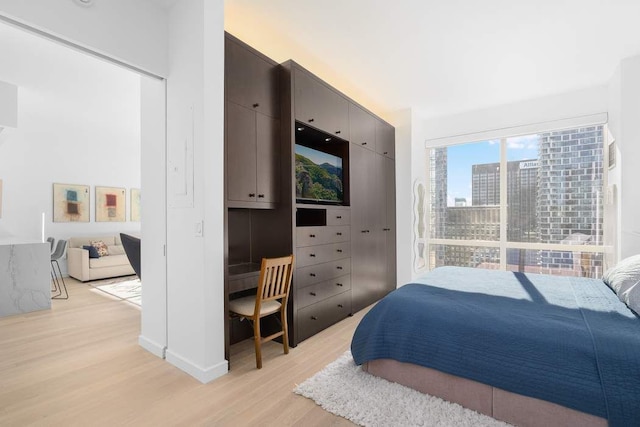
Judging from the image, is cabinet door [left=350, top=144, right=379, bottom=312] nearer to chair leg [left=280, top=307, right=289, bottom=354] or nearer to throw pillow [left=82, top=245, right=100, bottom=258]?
chair leg [left=280, top=307, right=289, bottom=354]

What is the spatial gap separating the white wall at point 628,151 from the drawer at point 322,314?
2998 millimetres

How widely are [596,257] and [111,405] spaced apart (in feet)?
17.5

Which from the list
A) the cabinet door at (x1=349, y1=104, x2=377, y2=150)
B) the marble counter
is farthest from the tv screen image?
the marble counter

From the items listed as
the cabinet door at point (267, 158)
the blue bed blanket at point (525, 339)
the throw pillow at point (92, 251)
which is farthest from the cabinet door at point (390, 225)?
the throw pillow at point (92, 251)

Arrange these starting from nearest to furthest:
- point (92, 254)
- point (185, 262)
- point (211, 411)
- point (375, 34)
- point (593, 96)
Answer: point (211, 411) < point (185, 262) < point (375, 34) < point (593, 96) < point (92, 254)

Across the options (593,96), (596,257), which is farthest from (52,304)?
(593,96)

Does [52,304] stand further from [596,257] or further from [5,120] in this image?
[596,257]

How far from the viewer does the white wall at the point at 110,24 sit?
1797 millimetres

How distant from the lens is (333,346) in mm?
2734

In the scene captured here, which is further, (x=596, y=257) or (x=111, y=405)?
(x=596, y=257)

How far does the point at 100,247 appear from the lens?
5809 mm

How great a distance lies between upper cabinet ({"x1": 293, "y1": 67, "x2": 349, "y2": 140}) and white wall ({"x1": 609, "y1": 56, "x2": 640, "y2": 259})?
9.69ft

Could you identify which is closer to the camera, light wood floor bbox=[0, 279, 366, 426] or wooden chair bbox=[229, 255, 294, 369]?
light wood floor bbox=[0, 279, 366, 426]

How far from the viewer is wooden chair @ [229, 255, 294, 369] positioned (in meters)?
2.32
